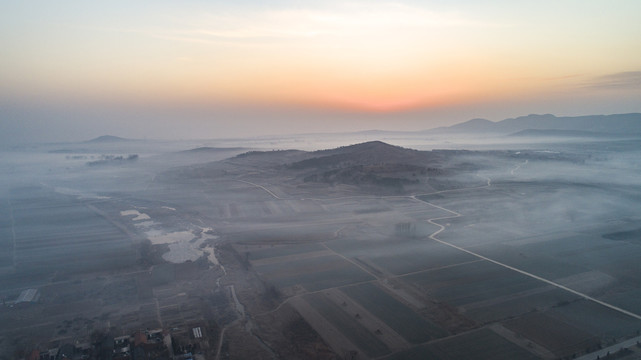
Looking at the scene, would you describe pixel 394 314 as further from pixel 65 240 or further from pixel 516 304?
pixel 65 240

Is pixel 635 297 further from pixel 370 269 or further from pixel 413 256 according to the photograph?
pixel 370 269

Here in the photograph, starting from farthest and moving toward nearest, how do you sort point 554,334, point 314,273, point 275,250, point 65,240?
point 65,240, point 275,250, point 314,273, point 554,334

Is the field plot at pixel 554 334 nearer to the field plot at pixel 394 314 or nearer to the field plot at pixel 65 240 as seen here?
the field plot at pixel 394 314

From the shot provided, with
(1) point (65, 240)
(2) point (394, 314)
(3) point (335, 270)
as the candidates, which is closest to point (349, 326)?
(2) point (394, 314)

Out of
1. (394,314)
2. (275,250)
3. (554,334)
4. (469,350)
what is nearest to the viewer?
(469,350)

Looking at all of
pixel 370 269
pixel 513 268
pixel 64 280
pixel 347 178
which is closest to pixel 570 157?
pixel 347 178
